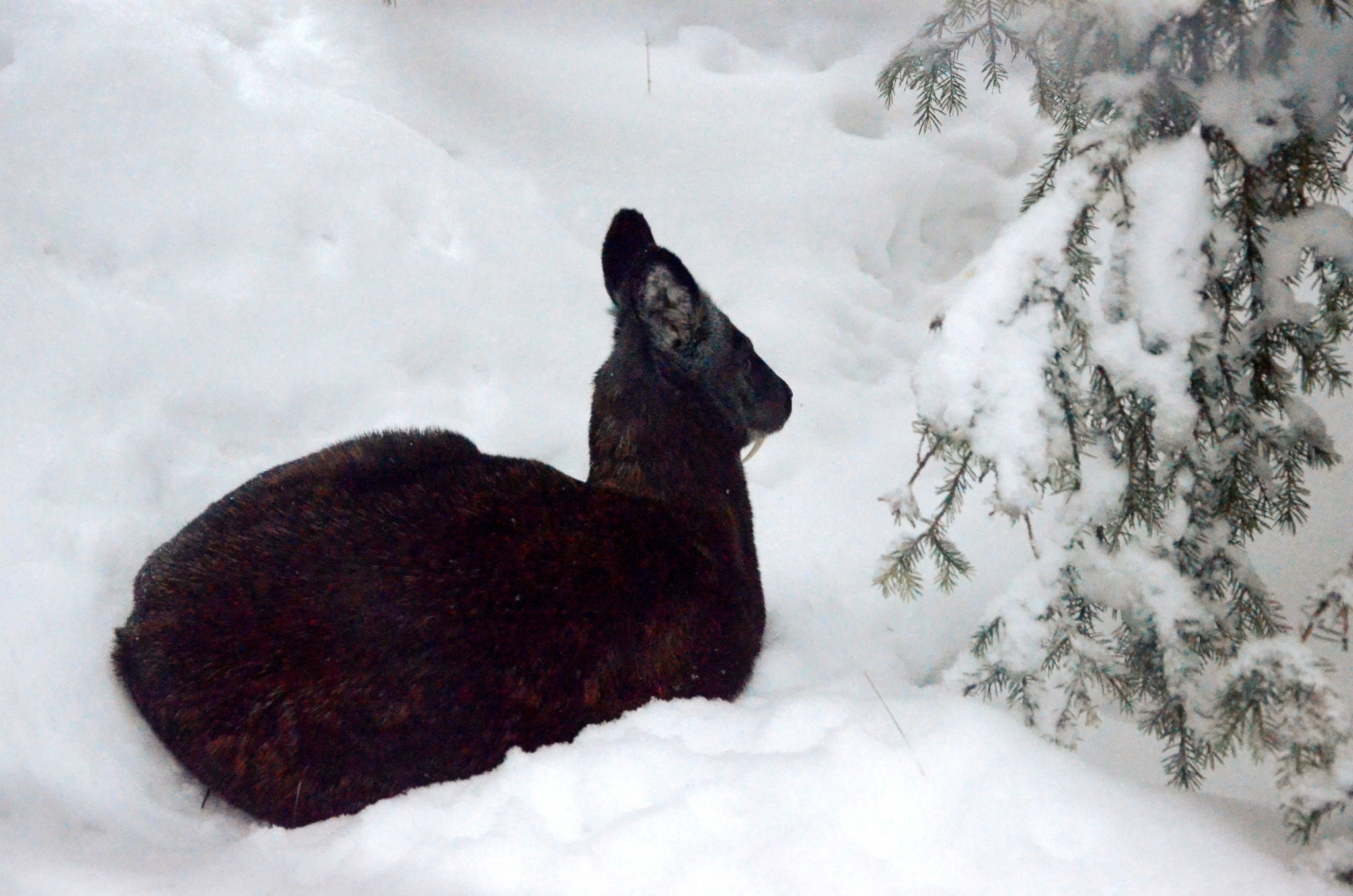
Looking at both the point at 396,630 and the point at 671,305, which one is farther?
the point at 671,305

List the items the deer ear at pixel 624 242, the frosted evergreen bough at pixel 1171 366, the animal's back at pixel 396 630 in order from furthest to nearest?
1. the deer ear at pixel 624 242
2. the animal's back at pixel 396 630
3. the frosted evergreen bough at pixel 1171 366

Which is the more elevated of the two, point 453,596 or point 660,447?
point 660,447

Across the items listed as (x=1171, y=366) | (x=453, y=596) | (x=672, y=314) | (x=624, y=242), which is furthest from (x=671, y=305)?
(x=1171, y=366)

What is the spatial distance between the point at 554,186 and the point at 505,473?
9.83ft

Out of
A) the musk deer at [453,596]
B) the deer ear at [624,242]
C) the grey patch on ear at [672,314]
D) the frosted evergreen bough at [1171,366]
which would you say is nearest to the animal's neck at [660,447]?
the musk deer at [453,596]

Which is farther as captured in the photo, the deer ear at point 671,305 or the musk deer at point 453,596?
the deer ear at point 671,305

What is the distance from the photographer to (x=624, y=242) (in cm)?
344

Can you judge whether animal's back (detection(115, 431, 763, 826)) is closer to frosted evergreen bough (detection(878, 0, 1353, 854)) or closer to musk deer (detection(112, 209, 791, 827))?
musk deer (detection(112, 209, 791, 827))

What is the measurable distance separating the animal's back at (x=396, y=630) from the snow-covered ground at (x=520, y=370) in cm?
13

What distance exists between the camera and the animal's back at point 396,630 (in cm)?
260

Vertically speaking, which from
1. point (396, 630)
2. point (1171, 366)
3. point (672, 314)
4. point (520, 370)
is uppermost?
point (1171, 366)

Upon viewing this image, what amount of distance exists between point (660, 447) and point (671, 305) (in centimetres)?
49

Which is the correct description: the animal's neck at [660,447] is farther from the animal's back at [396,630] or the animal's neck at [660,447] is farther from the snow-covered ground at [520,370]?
the snow-covered ground at [520,370]

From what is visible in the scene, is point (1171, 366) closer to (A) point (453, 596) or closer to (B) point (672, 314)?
(B) point (672, 314)
